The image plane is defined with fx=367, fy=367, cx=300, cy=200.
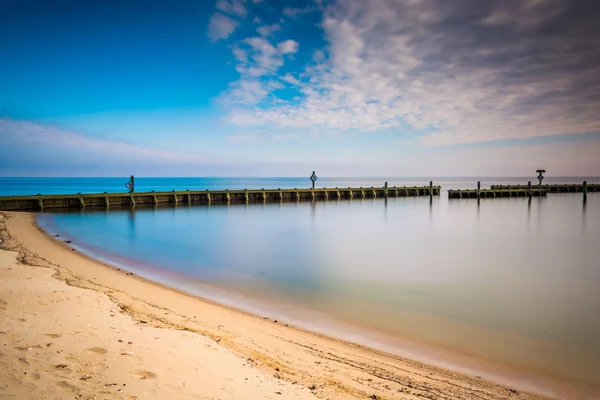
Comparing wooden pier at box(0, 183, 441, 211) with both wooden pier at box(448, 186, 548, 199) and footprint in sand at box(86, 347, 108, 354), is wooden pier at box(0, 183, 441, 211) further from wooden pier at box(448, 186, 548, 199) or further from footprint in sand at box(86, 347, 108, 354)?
footprint in sand at box(86, 347, 108, 354)

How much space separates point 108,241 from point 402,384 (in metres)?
17.9

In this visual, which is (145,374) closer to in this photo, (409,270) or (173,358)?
(173,358)

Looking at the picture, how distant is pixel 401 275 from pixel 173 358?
964 cm

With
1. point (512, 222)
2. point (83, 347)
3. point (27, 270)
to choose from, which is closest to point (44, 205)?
point (27, 270)

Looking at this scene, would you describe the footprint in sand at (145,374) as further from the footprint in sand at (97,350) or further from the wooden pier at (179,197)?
the wooden pier at (179,197)

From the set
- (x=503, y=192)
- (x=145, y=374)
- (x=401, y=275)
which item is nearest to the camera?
(x=145, y=374)

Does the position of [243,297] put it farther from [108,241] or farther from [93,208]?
[93,208]

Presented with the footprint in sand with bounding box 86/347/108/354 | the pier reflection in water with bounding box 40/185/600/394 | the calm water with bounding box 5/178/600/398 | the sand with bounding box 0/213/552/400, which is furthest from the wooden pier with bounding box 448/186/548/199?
the footprint in sand with bounding box 86/347/108/354

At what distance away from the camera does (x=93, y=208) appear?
34.3m

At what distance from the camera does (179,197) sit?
133 feet

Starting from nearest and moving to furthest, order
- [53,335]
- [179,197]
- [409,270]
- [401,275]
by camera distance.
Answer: [53,335]
[401,275]
[409,270]
[179,197]

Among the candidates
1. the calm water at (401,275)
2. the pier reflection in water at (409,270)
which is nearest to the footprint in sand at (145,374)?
the calm water at (401,275)

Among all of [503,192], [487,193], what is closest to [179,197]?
[487,193]

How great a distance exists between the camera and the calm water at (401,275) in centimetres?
764
